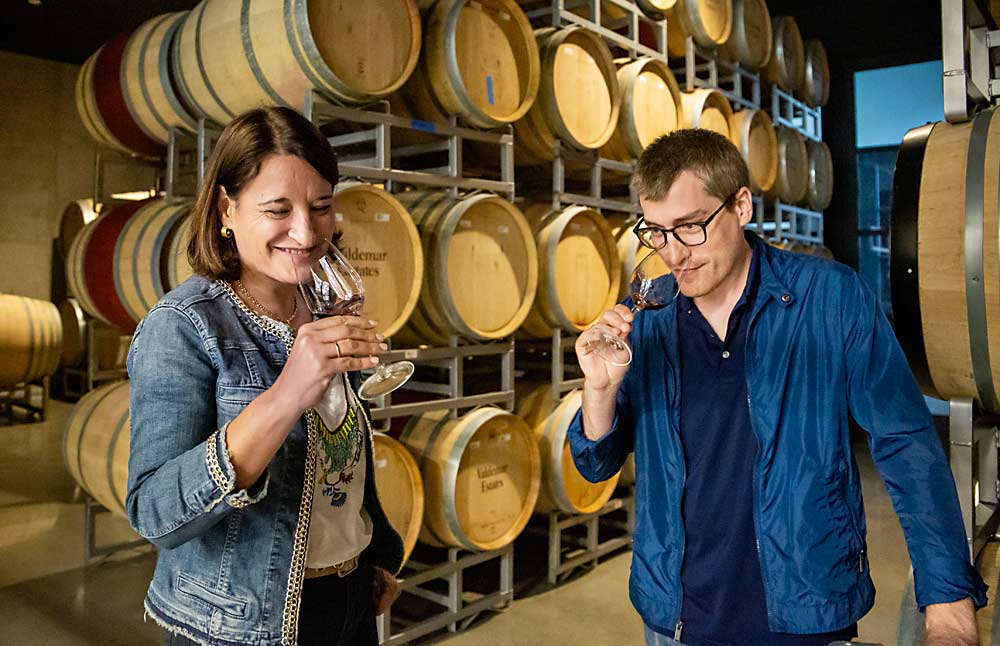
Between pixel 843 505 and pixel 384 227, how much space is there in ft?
7.66

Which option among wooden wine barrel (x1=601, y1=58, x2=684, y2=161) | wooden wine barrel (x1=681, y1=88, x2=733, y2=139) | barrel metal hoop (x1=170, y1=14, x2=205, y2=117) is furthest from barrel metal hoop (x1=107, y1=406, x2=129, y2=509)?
wooden wine barrel (x1=681, y1=88, x2=733, y2=139)

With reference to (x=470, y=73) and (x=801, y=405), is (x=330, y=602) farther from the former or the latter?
(x=470, y=73)

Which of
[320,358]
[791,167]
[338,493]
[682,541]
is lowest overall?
[682,541]

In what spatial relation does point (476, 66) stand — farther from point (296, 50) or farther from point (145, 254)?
point (145, 254)

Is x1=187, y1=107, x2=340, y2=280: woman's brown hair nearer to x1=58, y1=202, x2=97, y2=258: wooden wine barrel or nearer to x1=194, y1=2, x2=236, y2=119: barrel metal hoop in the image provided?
x1=194, y1=2, x2=236, y2=119: barrel metal hoop

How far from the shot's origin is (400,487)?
3.61 metres

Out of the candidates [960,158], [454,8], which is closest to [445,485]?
[454,8]

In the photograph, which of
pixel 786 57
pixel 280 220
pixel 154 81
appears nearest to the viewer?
pixel 280 220

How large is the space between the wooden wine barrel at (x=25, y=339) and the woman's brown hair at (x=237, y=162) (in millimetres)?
7811

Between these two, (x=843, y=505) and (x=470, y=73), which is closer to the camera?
(x=843, y=505)

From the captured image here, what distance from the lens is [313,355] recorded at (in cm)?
121

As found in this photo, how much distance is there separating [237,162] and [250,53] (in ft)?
7.02

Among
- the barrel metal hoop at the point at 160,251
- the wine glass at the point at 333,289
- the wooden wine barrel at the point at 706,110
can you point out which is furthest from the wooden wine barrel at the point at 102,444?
the wooden wine barrel at the point at 706,110

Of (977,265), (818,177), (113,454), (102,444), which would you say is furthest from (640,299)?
(818,177)
